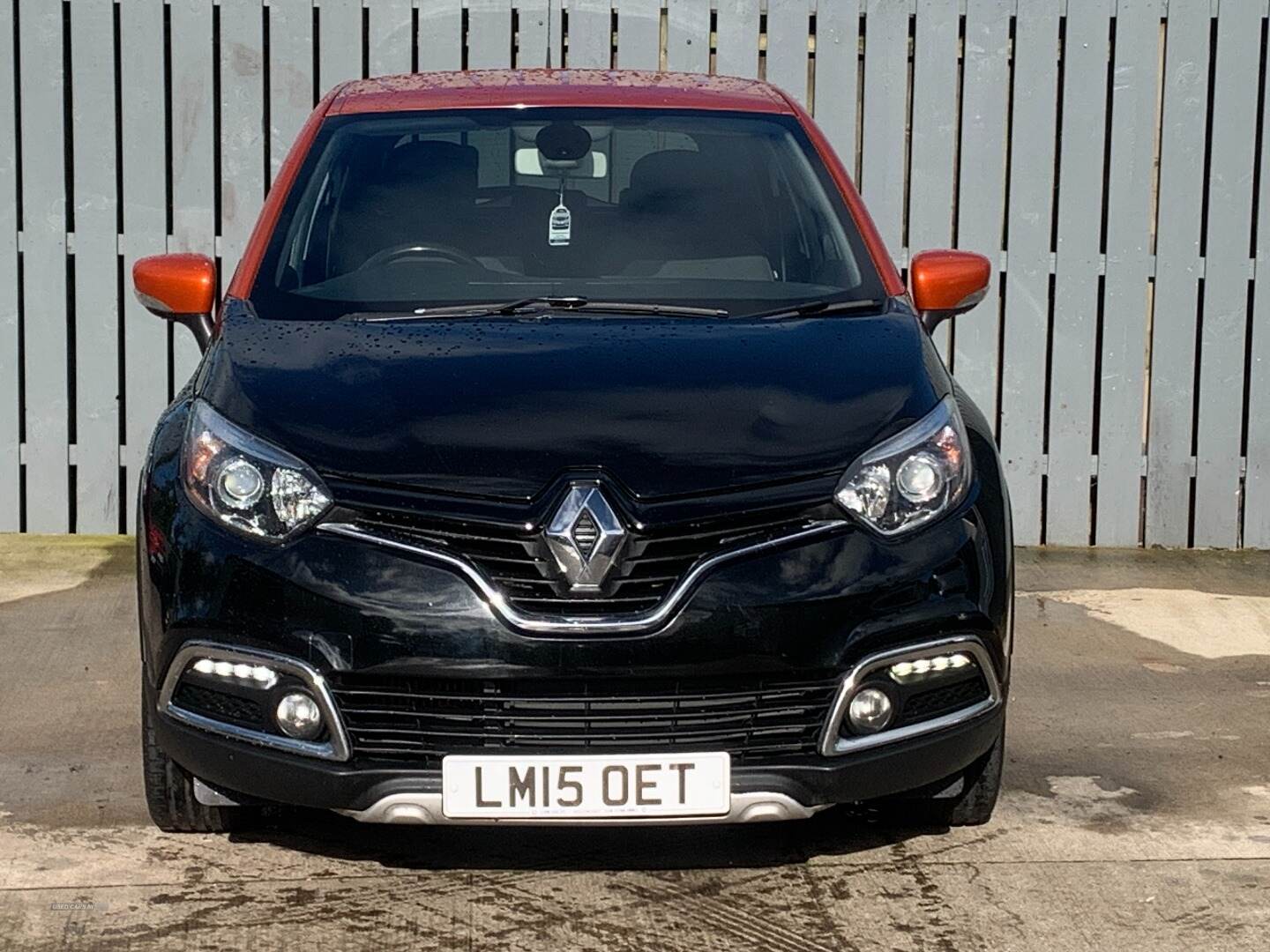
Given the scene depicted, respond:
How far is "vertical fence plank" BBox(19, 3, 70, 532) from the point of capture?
315 inches

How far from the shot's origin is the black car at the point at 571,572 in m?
3.77

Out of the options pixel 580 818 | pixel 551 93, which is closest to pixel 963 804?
pixel 580 818

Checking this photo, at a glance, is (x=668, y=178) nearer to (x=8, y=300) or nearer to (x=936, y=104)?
(x=936, y=104)

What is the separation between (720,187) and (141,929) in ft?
7.20

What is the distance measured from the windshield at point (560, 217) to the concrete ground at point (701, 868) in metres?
1.14

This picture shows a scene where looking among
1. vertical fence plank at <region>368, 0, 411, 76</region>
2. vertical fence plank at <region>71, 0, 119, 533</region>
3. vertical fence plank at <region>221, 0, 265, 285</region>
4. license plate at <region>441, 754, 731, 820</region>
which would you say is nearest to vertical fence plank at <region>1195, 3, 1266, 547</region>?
vertical fence plank at <region>368, 0, 411, 76</region>

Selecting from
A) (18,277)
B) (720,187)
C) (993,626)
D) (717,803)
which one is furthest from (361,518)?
(18,277)

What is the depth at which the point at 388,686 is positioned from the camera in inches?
149

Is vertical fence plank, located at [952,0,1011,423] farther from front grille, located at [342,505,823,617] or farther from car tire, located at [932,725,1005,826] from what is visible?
front grille, located at [342,505,823,617]

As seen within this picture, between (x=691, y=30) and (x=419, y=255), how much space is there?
11.7 feet

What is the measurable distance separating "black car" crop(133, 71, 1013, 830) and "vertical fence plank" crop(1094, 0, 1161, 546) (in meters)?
3.90

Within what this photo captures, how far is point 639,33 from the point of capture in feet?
26.7

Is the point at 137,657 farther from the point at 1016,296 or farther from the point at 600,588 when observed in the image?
the point at 1016,296

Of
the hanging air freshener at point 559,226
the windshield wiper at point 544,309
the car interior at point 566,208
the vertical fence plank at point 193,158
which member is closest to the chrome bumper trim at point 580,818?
the windshield wiper at point 544,309
